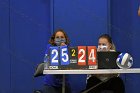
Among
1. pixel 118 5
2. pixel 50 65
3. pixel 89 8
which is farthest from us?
pixel 118 5

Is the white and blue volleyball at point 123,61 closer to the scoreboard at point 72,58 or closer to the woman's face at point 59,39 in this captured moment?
the scoreboard at point 72,58

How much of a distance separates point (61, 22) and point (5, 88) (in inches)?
A: 47.5

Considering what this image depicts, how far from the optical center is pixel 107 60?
280 centimetres

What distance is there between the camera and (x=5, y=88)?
4293mm

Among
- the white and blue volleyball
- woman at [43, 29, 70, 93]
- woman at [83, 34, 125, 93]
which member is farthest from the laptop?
woman at [43, 29, 70, 93]

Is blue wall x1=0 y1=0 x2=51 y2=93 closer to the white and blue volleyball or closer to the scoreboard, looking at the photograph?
the scoreboard

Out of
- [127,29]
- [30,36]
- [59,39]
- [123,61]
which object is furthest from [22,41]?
[123,61]

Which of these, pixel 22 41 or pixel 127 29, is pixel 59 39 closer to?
pixel 22 41

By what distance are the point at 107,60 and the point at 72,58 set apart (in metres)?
0.32

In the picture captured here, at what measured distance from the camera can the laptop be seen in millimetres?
2773

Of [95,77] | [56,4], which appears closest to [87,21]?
[56,4]

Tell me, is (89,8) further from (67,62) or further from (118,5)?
(67,62)

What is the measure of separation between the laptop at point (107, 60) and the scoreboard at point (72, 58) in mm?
76

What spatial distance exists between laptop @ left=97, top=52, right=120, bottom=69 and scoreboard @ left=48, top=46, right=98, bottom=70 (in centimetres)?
8
